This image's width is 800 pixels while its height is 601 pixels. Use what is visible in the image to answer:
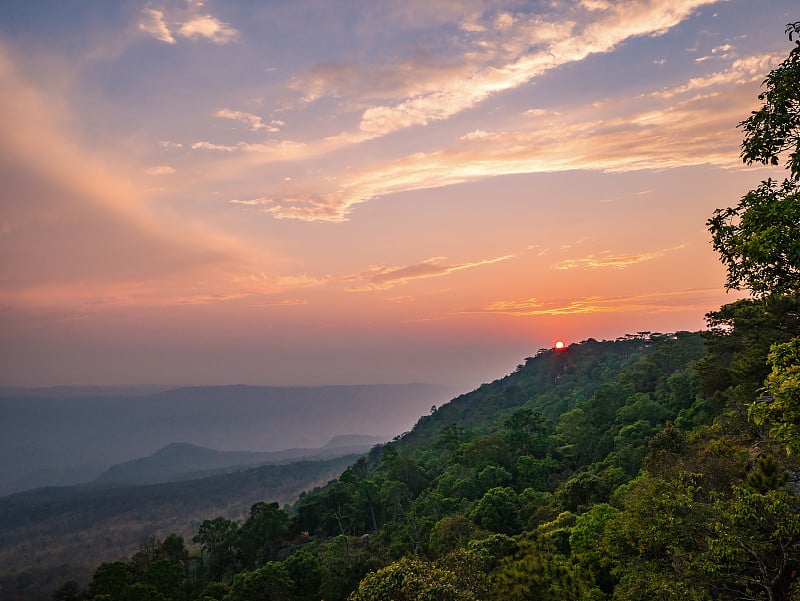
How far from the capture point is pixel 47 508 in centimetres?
17900

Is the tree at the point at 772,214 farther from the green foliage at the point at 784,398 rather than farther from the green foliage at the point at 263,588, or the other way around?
the green foliage at the point at 263,588

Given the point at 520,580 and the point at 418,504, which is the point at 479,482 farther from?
the point at 520,580

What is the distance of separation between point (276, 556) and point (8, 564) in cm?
13972

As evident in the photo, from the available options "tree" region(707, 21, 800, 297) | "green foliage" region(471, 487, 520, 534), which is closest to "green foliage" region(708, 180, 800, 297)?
"tree" region(707, 21, 800, 297)

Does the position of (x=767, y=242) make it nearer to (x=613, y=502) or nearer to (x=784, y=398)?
(x=784, y=398)

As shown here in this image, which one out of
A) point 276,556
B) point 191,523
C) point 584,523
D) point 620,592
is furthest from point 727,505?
point 191,523

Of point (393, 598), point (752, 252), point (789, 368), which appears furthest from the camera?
point (393, 598)

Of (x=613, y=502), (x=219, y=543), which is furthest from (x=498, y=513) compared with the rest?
(x=219, y=543)

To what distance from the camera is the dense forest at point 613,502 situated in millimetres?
9234

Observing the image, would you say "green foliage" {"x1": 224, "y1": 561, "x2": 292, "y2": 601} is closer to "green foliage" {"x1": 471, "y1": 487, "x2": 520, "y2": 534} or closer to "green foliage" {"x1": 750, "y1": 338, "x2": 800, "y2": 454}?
"green foliage" {"x1": 471, "y1": 487, "x2": 520, "y2": 534}

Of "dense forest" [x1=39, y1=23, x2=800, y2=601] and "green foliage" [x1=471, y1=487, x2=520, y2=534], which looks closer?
"dense forest" [x1=39, y1=23, x2=800, y2=601]

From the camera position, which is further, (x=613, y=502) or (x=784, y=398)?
(x=613, y=502)

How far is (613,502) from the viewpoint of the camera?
26.6m

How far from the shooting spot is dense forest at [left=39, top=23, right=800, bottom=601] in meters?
9.23
